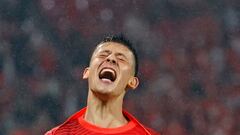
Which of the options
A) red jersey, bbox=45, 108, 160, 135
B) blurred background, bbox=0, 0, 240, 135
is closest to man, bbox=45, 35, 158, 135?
red jersey, bbox=45, 108, 160, 135

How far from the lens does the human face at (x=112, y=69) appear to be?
1637 millimetres

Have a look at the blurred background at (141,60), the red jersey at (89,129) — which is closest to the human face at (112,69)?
the red jersey at (89,129)

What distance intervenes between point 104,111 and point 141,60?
1719mm

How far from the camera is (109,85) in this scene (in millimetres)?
1630

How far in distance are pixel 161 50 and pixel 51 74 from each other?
2.28ft

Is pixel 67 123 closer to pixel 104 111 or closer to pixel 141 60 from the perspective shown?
pixel 104 111

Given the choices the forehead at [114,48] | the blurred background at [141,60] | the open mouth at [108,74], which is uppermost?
the forehead at [114,48]

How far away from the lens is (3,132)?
3143 mm

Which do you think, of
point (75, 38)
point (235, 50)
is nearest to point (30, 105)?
point (75, 38)

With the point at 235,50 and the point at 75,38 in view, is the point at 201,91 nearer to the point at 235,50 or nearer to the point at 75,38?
the point at 235,50

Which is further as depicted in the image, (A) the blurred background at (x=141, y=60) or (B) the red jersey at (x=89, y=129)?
(A) the blurred background at (x=141, y=60)

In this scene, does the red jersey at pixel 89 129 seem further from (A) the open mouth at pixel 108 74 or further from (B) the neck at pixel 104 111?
(A) the open mouth at pixel 108 74

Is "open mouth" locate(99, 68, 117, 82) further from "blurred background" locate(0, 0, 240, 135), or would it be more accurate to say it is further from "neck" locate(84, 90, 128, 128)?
"blurred background" locate(0, 0, 240, 135)

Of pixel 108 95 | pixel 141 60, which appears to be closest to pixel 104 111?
pixel 108 95
